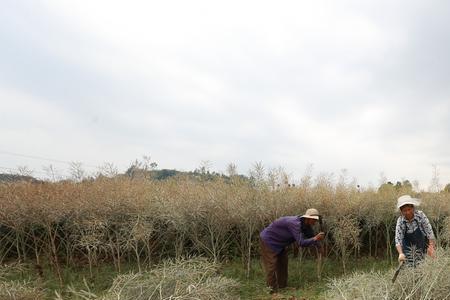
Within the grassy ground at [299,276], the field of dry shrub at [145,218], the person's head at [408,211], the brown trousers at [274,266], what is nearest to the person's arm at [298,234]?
the brown trousers at [274,266]

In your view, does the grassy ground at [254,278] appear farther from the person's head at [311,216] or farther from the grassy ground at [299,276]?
the person's head at [311,216]

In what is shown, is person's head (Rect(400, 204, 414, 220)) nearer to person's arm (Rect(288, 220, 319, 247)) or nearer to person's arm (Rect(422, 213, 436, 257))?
person's arm (Rect(422, 213, 436, 257))

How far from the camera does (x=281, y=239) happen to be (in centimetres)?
852

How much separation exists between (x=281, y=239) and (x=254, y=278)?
11.0 feet

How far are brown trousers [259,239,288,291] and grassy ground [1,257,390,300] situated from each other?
221mm

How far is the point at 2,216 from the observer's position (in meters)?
10.9

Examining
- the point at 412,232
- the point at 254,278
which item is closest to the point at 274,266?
the point at 254,278

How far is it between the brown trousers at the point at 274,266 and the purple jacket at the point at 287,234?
0.13 meters

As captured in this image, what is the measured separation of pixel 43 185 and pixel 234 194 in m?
5.46

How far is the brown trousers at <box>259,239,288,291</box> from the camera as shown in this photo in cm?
864

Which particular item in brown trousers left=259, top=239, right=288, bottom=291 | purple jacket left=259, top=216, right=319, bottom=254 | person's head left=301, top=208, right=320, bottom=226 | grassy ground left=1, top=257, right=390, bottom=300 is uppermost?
person's head left=301, top=208, right=320, bottom=226

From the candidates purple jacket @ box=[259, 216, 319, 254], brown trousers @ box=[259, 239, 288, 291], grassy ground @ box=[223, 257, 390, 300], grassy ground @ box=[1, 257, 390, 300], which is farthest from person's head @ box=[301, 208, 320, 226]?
grassy ground @ box=[1, 257, 390, 300]

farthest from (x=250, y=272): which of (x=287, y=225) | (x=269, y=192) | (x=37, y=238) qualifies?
(x=37, y=238)

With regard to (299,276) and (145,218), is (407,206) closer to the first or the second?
(299,276)
